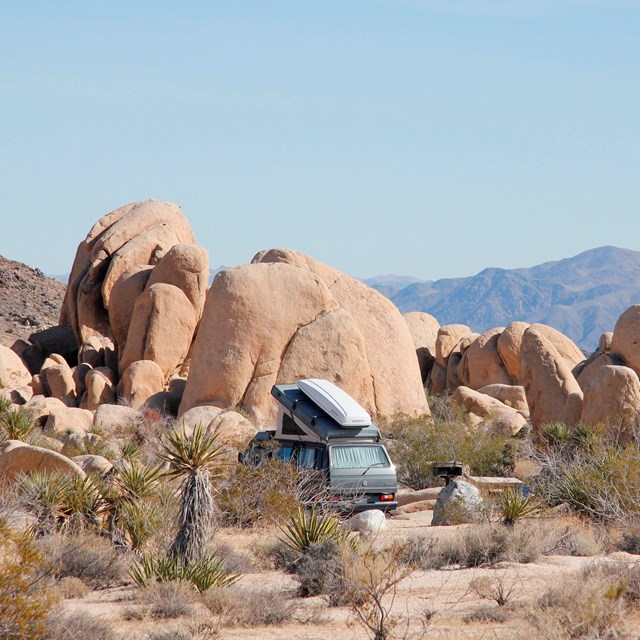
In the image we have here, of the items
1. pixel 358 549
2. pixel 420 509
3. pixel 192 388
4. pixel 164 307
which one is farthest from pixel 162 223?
pixel 358 549

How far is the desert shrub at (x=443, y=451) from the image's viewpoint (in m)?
23.8

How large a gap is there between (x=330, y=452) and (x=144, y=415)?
14.2m

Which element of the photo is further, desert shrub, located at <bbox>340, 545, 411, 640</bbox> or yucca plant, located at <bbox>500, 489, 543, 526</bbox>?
yucca plant, located at <bbox>500, 489, 543, 526</bbox>

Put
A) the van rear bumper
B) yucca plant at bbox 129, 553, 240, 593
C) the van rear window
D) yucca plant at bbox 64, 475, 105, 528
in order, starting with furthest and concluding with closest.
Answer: the van rear window, the van rear bumper, yucca plant at bbox 64, 475, 105, 528, yucca plant at bbox 129, 553, 240, 593

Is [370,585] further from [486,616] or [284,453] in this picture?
[284,453]

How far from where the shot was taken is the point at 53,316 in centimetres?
6588

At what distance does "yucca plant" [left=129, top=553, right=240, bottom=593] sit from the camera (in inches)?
427

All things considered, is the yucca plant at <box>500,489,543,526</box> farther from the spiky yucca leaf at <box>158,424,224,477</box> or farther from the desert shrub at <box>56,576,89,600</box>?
the desert shrub at <box>56,576,89,600</box>

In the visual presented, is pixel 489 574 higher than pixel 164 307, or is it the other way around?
pixel 164 307

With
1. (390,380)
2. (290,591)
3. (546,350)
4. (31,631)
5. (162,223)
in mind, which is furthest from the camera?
(162,223)

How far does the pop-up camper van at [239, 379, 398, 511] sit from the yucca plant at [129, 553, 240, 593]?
5189 mm

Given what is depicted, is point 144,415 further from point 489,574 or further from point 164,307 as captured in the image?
point 489,574

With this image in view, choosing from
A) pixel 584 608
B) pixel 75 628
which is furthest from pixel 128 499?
pixel 584 608

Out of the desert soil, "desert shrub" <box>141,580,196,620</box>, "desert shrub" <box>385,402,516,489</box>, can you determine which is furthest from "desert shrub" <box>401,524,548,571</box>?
the desert soil
